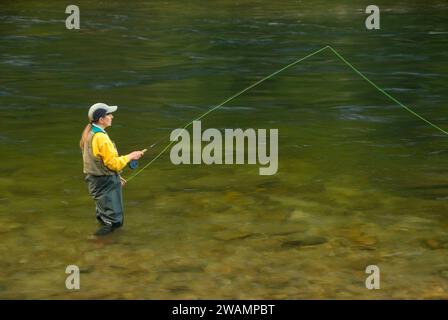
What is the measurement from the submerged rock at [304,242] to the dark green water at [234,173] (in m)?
0.03

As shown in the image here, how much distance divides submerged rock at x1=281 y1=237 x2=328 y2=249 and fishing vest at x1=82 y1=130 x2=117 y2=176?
1.95m

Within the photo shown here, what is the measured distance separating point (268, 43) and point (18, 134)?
12.9 metres

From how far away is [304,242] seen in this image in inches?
390

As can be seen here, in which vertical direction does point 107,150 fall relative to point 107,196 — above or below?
above

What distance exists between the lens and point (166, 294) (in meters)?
8.40

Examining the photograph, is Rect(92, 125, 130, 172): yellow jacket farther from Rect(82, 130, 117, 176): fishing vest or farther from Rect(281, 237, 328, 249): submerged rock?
Rect(281, 237, 328, 249): submerged rock

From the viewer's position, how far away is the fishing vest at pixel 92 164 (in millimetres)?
9234

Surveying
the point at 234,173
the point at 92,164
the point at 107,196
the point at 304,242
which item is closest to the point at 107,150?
the point at 92,164

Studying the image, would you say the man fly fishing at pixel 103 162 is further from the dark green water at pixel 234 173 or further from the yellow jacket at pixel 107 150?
the dark green water at pixel 234 173

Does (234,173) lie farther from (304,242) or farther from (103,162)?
(103,162)

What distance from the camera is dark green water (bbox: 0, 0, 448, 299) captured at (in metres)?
8.98

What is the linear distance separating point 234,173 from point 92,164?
4072 millimetres

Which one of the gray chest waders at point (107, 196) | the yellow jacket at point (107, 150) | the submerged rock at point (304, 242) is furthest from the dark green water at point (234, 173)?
the yellow jacket at point (107, 150)

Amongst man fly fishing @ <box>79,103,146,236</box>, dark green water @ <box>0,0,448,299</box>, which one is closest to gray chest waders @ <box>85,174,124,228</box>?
man fly fishing @ <box>79,103,146,236</box>
